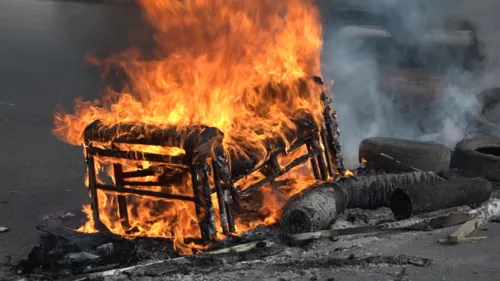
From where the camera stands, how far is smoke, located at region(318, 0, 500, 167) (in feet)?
34.3

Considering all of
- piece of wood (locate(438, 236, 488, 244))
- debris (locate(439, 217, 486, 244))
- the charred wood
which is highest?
the charred wood

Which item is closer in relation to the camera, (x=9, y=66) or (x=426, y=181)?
(x=426, y=181)

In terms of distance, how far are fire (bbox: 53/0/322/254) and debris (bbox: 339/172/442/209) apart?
489 mm

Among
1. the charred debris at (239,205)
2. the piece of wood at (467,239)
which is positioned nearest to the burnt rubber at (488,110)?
the charred debris at (239,205)

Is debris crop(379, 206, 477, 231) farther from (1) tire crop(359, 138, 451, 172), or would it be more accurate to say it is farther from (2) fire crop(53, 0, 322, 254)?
(1) tire crop(359, 138, 451, 172)

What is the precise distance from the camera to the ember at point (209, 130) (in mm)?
5262

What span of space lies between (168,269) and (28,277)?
1141mm

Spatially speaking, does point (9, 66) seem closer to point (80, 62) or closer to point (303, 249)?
point (80, 62)

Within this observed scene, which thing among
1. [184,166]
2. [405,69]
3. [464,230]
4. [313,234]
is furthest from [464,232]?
[405,69]

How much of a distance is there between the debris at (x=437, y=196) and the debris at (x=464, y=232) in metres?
0.47

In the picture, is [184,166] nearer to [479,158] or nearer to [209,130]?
[209,130]

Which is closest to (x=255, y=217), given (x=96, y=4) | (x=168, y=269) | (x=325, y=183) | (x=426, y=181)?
(x=325, y=183)

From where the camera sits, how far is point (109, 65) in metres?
16.7

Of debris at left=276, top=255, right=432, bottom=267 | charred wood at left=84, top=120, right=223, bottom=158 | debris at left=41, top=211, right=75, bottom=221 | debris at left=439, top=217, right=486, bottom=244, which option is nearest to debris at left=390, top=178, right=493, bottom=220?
debris at left=439, top=217, right=486, bottom=244
